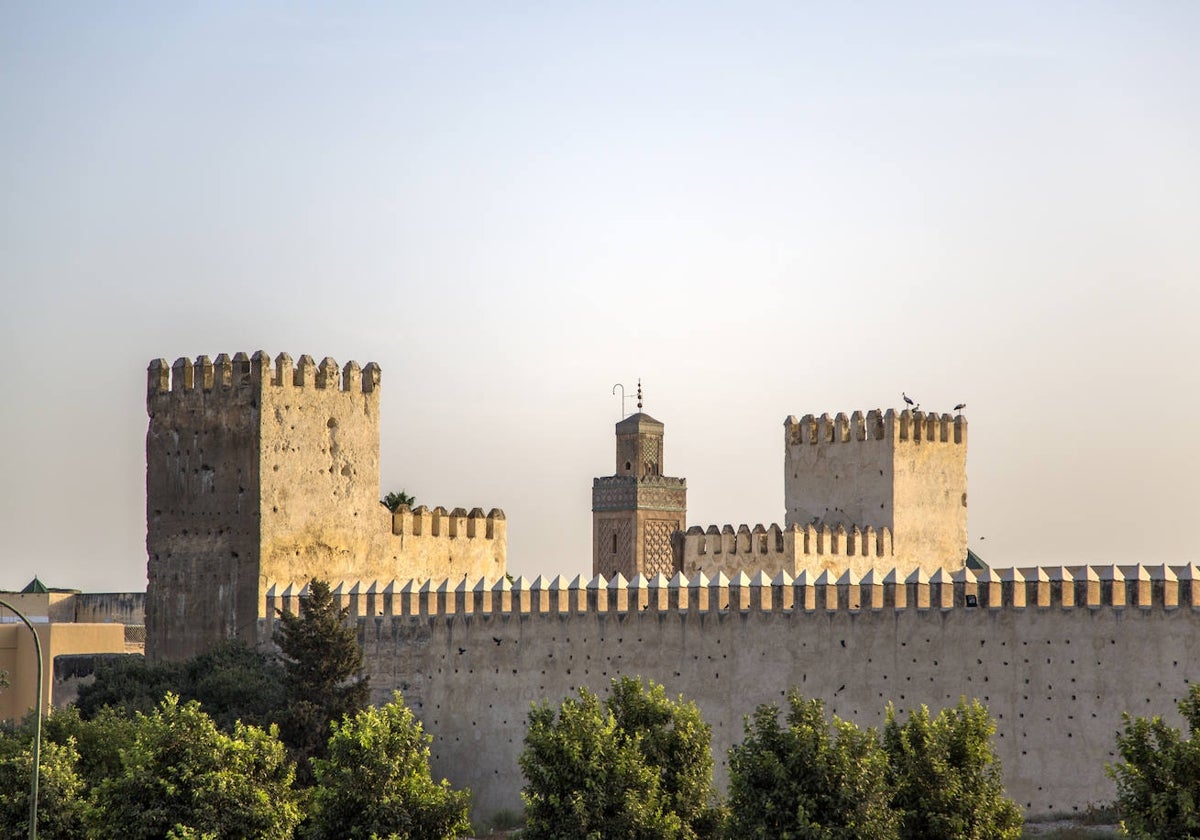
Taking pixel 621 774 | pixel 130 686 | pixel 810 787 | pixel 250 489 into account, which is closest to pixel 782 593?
pixel 621 774

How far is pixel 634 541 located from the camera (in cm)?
4706

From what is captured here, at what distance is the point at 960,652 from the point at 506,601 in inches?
291

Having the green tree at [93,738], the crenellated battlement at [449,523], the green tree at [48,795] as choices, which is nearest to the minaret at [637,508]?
the crenellated battlement at [449,523]

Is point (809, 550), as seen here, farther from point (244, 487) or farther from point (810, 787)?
point (810, 787)

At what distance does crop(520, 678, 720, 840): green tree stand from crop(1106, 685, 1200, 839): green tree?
515cm

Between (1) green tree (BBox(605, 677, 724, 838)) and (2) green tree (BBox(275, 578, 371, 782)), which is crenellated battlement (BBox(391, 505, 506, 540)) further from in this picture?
(1) green tree (BBox(605, 677, 724, 838))

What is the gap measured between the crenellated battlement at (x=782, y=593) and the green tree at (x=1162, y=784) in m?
4.57

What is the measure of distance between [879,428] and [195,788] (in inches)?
726

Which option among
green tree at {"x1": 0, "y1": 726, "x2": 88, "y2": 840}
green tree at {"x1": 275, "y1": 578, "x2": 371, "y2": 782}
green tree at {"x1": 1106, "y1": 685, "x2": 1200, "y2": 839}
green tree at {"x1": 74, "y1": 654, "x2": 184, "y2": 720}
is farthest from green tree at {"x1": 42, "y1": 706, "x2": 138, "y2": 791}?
green tree at {"x1": 1106, "y1": 685, "x2": 1200, "y2": 839}

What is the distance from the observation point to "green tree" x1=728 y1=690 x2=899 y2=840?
22.9 metres

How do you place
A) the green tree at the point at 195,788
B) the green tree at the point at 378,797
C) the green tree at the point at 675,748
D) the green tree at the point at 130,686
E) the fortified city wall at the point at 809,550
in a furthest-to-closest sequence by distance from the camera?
the fortified city wall at the point at 809,550 < the green tree at the point at 130,686 < the green tree at the point at 195,788 < the green tree at the point at 378,797 < the green tree at the point at 675,748

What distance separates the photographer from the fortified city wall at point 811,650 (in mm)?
26766

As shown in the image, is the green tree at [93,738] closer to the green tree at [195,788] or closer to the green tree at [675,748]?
the green tree at [195,788]

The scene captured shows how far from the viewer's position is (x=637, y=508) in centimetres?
4728
